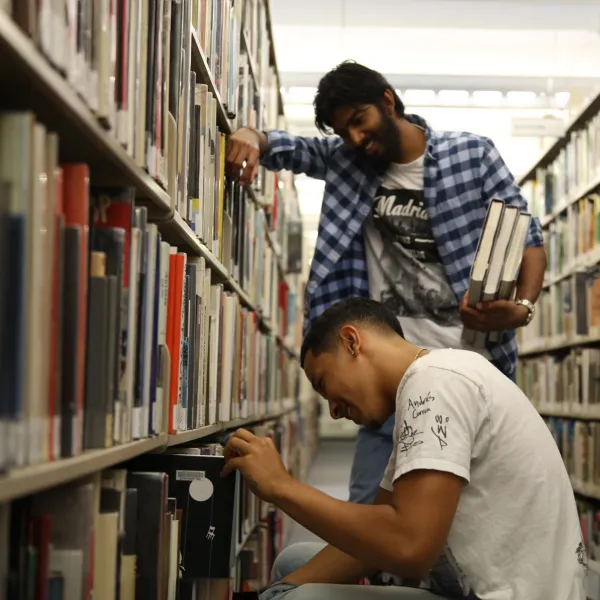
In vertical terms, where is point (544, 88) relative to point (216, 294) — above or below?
above

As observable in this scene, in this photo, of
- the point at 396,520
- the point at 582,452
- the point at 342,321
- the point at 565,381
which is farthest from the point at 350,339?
the point at 565,381

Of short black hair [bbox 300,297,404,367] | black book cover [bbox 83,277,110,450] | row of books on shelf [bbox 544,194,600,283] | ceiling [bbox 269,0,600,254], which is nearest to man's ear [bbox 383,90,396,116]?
short black hair [bbox 300,297,404,367]

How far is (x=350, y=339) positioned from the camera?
5.15 feet

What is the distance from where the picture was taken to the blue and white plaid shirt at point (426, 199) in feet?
7.45

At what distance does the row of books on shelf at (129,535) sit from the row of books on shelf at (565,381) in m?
2.86

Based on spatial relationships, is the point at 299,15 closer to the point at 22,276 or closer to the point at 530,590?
the point at 530,590

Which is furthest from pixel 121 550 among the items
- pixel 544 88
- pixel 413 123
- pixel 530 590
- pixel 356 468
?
pixel 544 88

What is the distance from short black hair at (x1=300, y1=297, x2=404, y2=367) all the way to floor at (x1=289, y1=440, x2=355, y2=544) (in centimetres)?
250

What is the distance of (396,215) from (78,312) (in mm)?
1544

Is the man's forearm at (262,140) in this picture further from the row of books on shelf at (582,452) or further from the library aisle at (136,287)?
the row of books on shelf at (582,452)

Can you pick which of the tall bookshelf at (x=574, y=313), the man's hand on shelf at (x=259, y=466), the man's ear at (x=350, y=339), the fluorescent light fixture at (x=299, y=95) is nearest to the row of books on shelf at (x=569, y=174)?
the tall bookshelf at (x=574, y=313)

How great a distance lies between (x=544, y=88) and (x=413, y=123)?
12.7ft

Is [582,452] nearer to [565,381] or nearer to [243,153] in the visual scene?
[565,381]

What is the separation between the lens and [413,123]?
2.40 m
